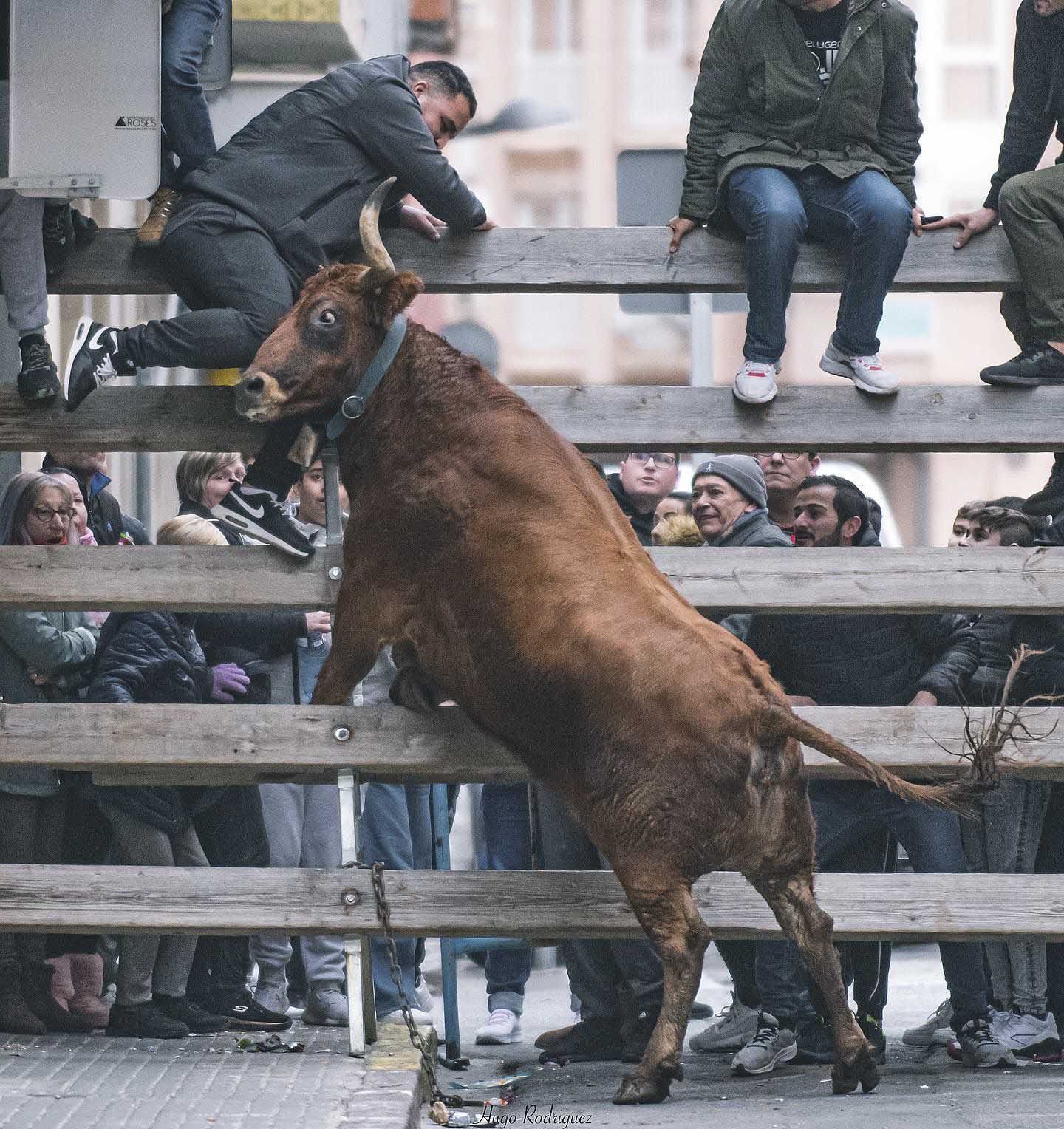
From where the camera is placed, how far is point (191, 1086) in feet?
19.9

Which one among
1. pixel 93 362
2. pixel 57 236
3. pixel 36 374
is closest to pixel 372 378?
pixel 93 362

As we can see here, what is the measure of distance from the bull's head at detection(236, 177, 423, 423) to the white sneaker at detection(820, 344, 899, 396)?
158 cm

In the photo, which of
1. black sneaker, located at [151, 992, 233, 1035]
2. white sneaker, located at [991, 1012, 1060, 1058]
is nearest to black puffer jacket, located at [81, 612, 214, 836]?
black sneaker, located at [151, 992, 233, 1035]

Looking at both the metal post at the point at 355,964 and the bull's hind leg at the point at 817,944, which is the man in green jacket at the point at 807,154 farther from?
the metal post at the point at 355,964

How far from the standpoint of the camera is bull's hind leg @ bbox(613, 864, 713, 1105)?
229 inches

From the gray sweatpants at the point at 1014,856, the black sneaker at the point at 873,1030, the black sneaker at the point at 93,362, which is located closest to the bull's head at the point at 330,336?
the black sneaker at the point at 93,362

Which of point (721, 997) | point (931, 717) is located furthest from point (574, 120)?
point (931, 717)

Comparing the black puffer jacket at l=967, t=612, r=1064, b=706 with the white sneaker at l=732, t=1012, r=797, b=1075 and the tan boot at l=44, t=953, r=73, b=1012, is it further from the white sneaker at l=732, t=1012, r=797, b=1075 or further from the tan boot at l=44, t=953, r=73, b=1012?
the tan boot at l=44, t=953, r=73, b=1012

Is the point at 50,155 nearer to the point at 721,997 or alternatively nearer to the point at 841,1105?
the point at 841,1105

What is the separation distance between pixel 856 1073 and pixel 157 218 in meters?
3.80

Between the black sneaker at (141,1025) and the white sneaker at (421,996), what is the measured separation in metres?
1.35

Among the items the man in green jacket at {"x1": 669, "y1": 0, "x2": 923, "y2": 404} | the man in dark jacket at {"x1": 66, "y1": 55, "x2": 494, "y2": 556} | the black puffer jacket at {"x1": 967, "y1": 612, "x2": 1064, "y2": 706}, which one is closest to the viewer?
the man in dark jacket at {"x1": 66, "y1": 55, "x2": 494, "y2": 556}

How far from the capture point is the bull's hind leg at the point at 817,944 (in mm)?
5977

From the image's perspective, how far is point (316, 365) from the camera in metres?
6.44
